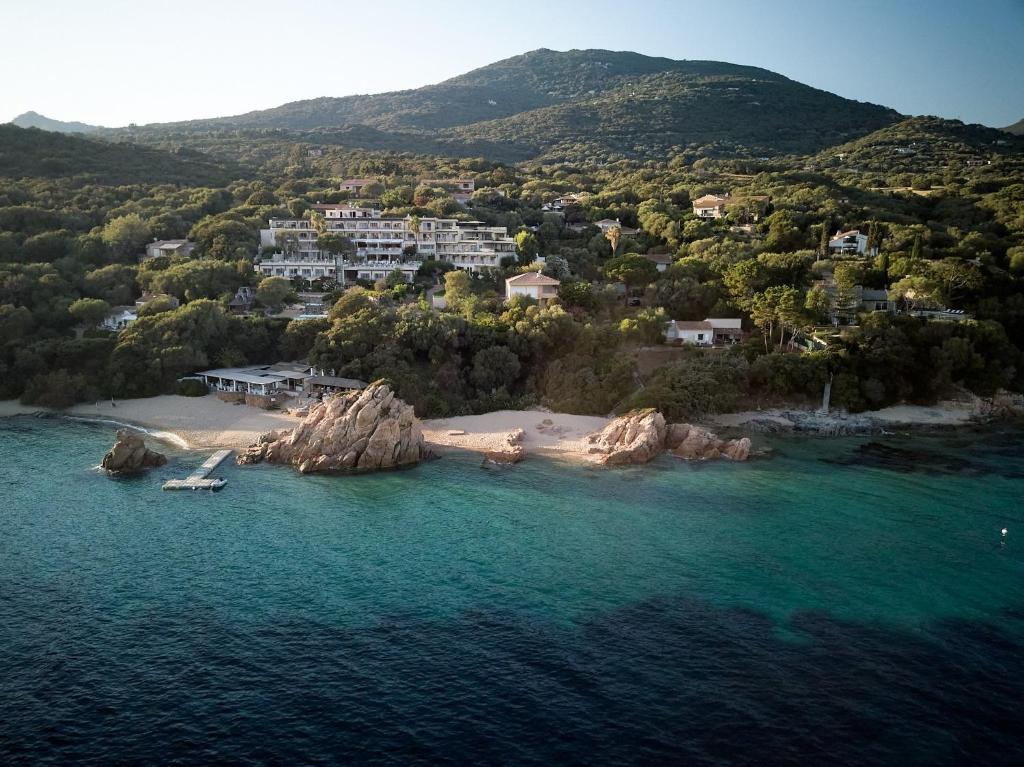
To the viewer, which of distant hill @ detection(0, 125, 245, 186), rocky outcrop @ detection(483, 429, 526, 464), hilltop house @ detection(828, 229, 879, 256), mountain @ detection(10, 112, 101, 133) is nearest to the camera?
rocky outcrop @ detection(483, 429, 526, 464)

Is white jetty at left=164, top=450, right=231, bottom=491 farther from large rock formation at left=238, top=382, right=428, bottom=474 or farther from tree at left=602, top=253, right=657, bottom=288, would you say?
tree at left=602, top=253, right=657, bottom=288

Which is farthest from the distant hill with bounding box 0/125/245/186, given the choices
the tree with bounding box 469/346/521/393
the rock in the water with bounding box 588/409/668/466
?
the rock in the water with bounding box 588/409/668/466

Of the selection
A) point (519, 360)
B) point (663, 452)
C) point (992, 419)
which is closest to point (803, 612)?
point (663, 452)

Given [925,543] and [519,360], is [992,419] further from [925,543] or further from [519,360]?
[519,360]

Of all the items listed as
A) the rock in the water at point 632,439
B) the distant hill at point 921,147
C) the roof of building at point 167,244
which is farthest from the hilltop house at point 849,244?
the roof of building at point 167,244

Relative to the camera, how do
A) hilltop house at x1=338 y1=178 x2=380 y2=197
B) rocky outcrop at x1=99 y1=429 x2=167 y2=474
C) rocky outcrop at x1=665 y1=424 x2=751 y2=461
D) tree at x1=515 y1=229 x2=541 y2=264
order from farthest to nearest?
hilltop house at x1=338 y1=178 x2=380 y2=197
tree at x1=515 y1=229 x2=541 y2=264
rocky outcrop at x1=665 y1=424 x2=751 y2=461
rocky outcrop at x1=99 y1=429 x2=167 y2=474

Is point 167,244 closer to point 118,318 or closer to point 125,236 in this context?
point 125,236

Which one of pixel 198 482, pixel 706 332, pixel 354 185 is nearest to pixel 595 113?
pixel 354 185
